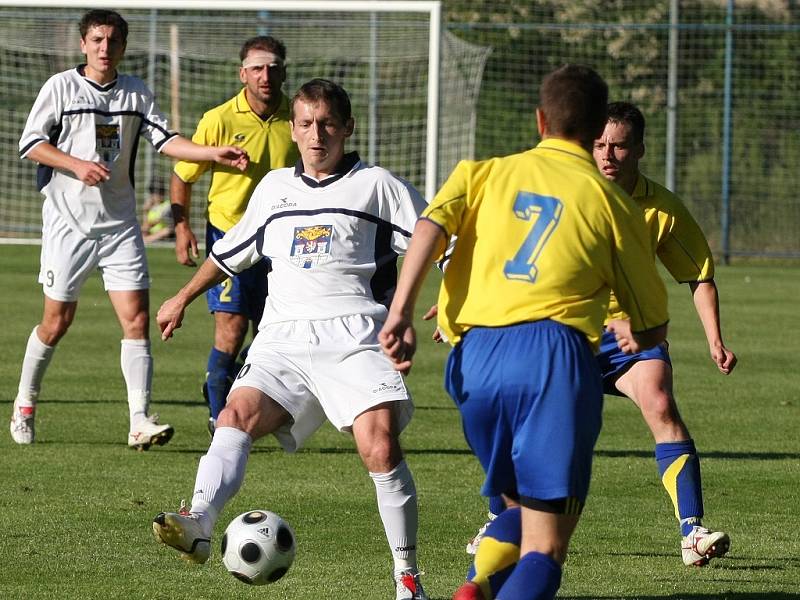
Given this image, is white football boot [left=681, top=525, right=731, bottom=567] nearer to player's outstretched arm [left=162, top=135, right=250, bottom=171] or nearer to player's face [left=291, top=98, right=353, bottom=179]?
player's face [left=291, top=98, right=353, bottom=179]

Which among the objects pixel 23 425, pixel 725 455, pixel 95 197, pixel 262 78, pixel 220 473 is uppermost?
pixel 262 78

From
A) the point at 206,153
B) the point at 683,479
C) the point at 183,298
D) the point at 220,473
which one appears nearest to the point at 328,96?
the point at 183,298

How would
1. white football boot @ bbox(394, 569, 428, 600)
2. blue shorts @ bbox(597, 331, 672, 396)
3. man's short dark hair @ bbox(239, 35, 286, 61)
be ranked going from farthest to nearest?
man's short dark hair @ bbox(239, 35, 286, 61), blue shorts @ bbox(597, 331, 672, 396), white football boot @ bbox(394, 569, 428, 600)

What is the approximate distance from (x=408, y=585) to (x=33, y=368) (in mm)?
A: 4082

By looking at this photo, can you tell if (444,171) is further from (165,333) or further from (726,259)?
(165,333)

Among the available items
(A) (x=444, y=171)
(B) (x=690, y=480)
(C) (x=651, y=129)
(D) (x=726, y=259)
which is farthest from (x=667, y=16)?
(B) (x=690, y=480)

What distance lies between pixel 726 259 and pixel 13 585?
64.2 feet

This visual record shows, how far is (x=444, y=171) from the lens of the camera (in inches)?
827

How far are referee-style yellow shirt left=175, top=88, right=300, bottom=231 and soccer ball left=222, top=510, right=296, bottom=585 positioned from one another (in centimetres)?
350

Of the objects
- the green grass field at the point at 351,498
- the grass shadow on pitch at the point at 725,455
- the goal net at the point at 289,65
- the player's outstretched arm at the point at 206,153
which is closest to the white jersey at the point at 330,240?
the green grass field at the point at 351,498

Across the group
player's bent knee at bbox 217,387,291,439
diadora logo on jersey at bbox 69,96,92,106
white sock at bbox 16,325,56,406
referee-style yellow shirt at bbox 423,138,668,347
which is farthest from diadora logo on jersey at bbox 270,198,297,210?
white sock at bbox 16,325,56,406

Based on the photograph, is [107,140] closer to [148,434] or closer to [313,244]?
[148,434]

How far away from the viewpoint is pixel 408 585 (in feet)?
16.9

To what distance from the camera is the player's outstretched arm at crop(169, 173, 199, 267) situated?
8445 mm
